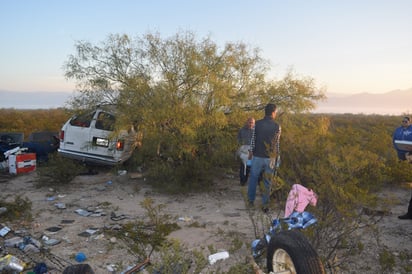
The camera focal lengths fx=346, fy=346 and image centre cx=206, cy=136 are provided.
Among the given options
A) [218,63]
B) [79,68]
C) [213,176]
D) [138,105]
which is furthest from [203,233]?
[79,68]

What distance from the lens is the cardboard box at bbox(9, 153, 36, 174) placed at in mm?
8484

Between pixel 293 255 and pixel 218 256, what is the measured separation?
1.45 meters

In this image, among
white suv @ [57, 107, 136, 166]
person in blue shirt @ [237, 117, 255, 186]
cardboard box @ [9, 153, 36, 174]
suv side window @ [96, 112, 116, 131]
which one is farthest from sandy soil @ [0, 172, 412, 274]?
suv side window @ [96, 112, 116, 131]

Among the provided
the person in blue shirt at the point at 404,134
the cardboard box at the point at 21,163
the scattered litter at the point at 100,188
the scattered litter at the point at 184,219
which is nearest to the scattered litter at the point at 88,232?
the scattered litter at the point at 184,219

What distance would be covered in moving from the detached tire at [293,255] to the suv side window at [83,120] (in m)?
6.48

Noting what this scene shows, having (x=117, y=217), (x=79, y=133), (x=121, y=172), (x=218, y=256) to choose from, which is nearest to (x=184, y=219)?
(x=117, y=217)

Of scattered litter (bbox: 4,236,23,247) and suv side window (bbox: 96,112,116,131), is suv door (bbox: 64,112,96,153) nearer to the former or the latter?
suv side window (bbox: 96,112,116,131)

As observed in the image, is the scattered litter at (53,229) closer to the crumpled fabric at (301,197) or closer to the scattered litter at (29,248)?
the scattered litter at (29,248)

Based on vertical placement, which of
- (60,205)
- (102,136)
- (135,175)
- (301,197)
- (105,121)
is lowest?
(60,205)

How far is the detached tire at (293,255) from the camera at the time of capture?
106 inches

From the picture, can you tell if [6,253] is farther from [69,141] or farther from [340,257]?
[69,141]

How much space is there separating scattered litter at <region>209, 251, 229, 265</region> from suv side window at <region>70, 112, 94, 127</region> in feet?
18.3

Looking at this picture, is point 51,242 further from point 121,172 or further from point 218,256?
point 121,172

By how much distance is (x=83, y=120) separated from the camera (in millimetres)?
8625
